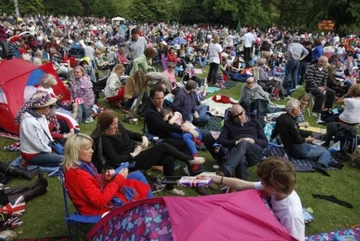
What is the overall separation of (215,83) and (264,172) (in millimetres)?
9795

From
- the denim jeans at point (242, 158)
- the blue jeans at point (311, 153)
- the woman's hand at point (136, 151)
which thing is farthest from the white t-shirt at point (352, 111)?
the woman's hand at point (136, 151)

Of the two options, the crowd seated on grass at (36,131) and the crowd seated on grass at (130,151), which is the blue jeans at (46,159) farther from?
the crowd seated on grass at (130,151)

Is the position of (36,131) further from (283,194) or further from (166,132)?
(283,194)

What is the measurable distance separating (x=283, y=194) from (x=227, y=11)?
138 feet

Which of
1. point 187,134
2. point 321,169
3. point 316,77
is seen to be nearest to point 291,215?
point 187,134

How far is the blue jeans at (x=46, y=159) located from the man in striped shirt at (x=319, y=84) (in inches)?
274

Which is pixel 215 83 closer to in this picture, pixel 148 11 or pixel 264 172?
pixel 264 172

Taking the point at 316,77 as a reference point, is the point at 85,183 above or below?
above

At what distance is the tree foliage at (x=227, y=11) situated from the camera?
38.5 meters

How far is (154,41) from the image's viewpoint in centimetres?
2186

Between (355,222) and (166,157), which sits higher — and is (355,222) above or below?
below

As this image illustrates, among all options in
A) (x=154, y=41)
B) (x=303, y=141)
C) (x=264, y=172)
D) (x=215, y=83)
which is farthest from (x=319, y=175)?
(x=154, y=41)

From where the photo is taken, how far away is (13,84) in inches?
257

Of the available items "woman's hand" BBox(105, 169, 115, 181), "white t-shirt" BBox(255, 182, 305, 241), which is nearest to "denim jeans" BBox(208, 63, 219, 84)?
"woman's hand" BBox(105, 169, 115, 181)
